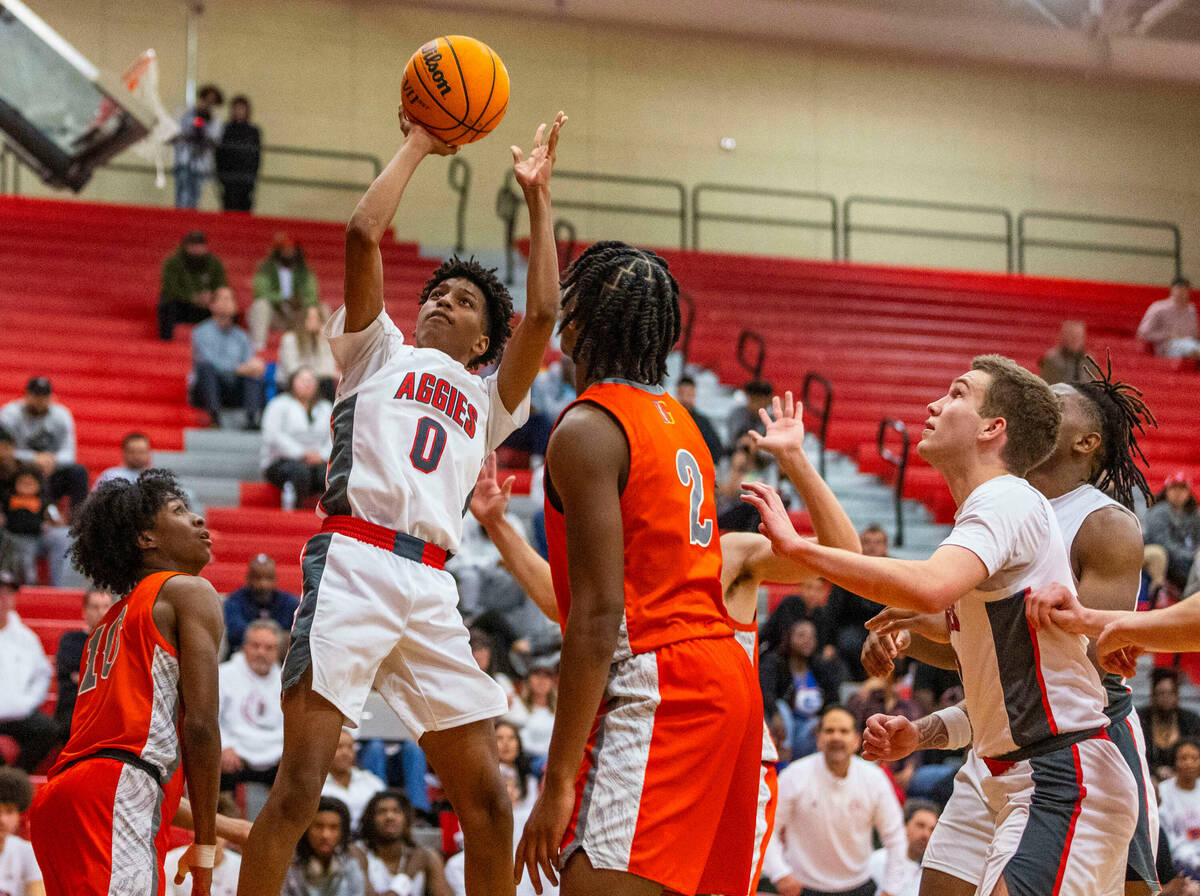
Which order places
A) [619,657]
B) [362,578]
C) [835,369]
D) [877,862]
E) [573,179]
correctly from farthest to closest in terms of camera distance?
1. [573,179]
2. [835,369]
3. [877,862]
4. [362,578]
5. [619,657]

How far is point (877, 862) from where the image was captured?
786 cm

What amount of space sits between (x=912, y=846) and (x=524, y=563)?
14.3 ft

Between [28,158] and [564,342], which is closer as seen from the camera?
[564,342]

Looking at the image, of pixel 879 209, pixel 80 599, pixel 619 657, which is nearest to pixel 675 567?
pixel 619 657

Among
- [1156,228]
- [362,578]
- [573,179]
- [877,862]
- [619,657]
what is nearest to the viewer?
[619,657]

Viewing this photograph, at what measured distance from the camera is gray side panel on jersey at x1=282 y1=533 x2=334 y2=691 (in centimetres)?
387

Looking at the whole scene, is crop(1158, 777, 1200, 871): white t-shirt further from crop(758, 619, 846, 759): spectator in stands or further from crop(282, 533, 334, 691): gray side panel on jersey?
crop(282, 533, 334, 691): gray side panel on jersey

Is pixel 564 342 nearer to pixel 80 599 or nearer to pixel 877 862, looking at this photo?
pixel 877 862

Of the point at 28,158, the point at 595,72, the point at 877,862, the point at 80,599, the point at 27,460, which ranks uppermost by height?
the point at 595,72

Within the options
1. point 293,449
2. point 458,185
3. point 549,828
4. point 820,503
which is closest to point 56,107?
point 293,449

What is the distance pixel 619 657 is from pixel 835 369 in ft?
42.2

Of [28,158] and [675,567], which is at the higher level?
[28,158]

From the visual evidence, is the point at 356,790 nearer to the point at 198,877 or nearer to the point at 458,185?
the point at 198,877

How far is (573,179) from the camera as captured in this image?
18.8 metres
